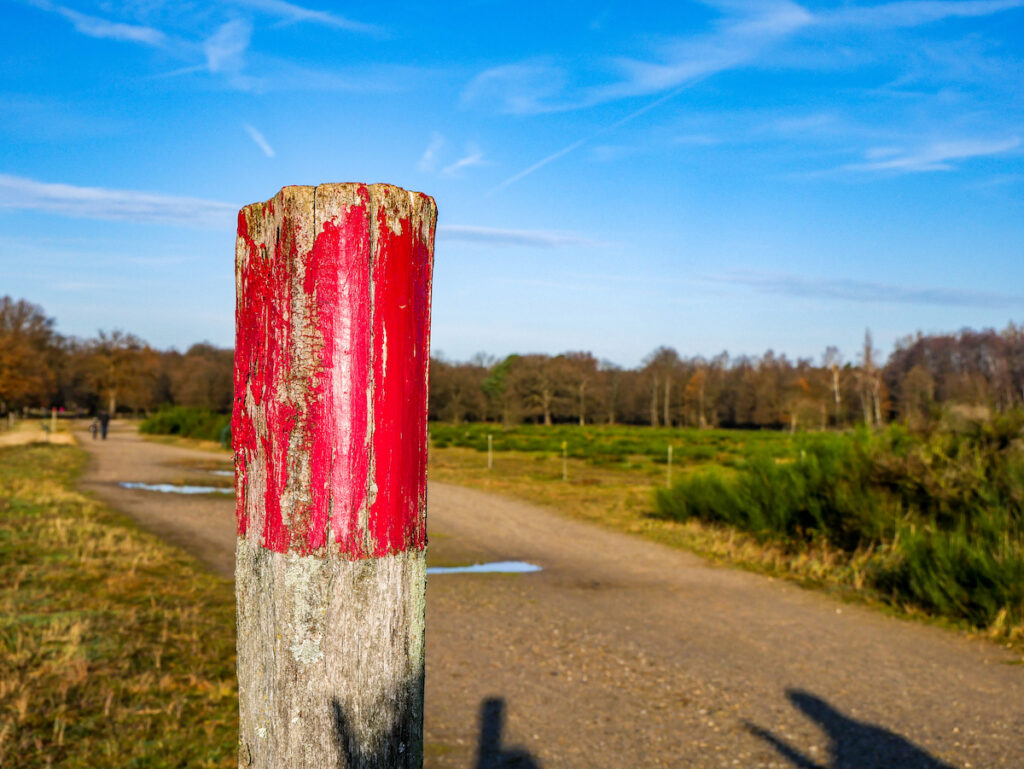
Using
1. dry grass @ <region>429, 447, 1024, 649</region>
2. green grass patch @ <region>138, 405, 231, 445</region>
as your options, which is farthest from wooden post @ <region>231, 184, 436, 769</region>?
green grass patch @ <region>138, 405, 231, 445</region>

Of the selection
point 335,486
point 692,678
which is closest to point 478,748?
point 692,678

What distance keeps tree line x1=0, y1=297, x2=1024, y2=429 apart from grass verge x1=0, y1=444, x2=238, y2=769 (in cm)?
3548

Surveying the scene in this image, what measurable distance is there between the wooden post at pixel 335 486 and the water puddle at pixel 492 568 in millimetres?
7945

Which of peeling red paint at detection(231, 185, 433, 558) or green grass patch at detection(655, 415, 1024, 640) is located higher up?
peeling red paint at detection(231, 185, 433, 558)

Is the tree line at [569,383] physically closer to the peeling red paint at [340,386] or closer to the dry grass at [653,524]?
the dry grass at [653,524]

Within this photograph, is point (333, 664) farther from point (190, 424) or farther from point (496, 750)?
point (190, 424)

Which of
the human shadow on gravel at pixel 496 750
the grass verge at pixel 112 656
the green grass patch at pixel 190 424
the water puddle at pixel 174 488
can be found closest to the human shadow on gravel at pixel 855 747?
the human shadow on gravel at pixel 496 750

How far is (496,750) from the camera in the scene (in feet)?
14.6

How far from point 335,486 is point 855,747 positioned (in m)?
4.42

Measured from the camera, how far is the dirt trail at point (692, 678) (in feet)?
14.9

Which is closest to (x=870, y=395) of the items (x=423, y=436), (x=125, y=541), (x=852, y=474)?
(x=852, y=474)

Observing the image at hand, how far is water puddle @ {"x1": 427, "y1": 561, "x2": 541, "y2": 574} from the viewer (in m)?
9.34

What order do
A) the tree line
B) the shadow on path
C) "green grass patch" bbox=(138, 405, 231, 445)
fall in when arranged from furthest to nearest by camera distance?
the tree line → "green grass patch" bbox=(138, 405, 231, 445) → the shadow on path

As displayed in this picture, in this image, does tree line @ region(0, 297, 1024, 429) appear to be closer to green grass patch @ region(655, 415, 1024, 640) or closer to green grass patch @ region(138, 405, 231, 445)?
green grass patch @ region(138, 405, 231, 445)
